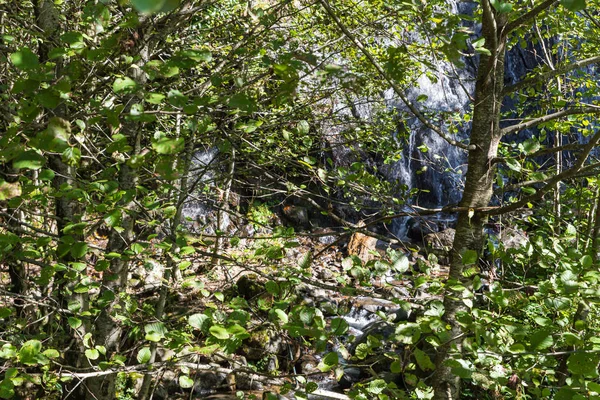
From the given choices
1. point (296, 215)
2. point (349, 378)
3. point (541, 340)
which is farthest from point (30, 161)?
A: point (296, 215)

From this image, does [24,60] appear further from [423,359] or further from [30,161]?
[423,359]

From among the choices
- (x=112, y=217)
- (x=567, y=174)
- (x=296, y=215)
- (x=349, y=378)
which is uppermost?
(x=296, y=215)

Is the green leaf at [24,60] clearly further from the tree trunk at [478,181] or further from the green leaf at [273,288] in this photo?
the tree trunk at [478,181]

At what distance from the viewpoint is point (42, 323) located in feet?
15.1

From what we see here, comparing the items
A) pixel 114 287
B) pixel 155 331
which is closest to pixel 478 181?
pixel 155 331

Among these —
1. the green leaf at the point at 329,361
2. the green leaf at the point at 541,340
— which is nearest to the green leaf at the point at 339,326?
the green leaf at the point at 329,361

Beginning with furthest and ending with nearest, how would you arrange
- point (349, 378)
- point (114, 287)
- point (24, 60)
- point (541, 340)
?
point (349, 378)
point (114, 287)
point (541, 340)
point (24, 60)

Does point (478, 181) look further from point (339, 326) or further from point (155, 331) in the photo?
point (155, 331)

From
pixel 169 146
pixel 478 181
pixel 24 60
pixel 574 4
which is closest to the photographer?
pixel 574 4

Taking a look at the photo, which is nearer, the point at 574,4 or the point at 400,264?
the point at 574,4

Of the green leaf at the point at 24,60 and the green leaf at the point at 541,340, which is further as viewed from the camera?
the green leaf at the point at 541,340

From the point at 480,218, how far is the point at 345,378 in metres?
5.43

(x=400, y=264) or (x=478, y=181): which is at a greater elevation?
(x=478, y=181)

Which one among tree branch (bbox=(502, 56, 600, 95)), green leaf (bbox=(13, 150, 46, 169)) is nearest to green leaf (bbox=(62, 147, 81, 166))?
green leaf (bbox=(13, 150, 46, 169))
